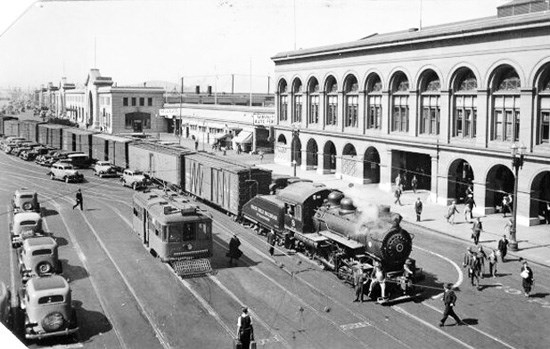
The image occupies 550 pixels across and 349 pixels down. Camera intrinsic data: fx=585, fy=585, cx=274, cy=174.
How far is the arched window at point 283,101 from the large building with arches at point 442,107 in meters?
3.99

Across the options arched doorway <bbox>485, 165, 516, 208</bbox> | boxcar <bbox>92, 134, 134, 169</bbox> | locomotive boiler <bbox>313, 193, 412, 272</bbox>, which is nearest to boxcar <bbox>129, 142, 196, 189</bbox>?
boxcar <bbox>92, 134, 134, 169</bbox>

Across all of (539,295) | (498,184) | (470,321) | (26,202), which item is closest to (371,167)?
(498,184)

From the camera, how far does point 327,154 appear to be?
57375 mm

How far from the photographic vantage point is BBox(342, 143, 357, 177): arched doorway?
52.8m

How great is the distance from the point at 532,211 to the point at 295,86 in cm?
3263

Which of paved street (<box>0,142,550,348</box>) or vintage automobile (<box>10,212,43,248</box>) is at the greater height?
vintage automobile (<box>10,212,43,248</box>)

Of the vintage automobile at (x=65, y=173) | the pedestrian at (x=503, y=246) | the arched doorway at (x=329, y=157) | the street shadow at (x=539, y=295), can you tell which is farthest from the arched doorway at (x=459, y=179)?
the vintage automobile at (x=65, y=173)

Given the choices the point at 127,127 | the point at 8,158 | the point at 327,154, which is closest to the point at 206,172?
the point at 327,154

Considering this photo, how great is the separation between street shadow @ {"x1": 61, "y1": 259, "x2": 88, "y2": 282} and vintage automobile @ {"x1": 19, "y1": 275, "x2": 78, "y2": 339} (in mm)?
6264

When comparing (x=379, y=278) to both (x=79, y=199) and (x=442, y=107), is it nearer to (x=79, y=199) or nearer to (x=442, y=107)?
(x=442, y=107)

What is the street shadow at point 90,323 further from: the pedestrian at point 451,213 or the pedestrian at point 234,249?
the pedestrian at point 451,213

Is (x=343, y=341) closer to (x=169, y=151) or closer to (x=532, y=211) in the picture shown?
(x=532, y=211)

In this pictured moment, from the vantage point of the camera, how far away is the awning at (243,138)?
76.6 meters

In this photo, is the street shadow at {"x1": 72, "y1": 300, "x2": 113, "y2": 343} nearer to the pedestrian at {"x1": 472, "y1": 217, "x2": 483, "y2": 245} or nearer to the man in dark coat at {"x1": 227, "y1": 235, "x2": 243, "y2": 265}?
the man in dark coat at {"x1": 227, "y1": 235, "x2": 243, "y2": 265}
